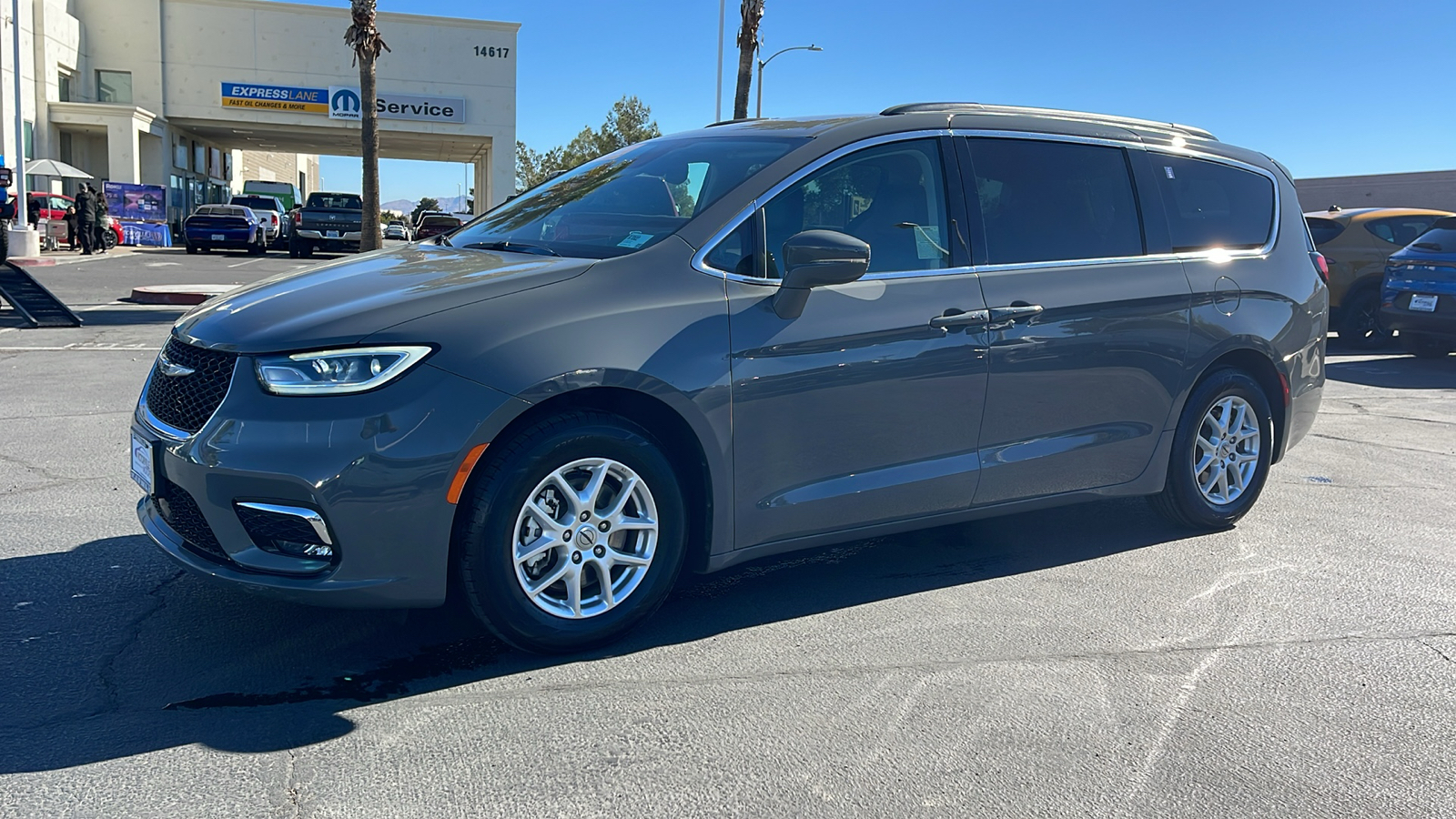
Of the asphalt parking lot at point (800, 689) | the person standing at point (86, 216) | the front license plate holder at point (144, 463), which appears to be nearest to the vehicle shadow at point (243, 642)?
the asphalt parking lot at point (800, 689)

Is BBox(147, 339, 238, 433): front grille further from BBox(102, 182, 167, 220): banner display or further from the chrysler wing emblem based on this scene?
BBox(102, 182, 167, 220): banner display

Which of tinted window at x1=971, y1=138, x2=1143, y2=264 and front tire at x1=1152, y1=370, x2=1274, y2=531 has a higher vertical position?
tinted window at x1=971, y1=138, x2=1143, y2=264

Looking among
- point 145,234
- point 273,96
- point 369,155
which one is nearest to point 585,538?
point 369,155

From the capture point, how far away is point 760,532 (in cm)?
396

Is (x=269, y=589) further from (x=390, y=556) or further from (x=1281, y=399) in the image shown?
(x=1281, y=399)

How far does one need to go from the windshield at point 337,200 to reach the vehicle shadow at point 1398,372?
24599 mm

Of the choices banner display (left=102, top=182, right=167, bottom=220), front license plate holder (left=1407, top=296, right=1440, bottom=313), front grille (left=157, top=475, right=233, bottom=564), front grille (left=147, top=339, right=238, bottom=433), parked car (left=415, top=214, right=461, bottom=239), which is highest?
banner display (left=102, top=182, right=167, bottom=220)

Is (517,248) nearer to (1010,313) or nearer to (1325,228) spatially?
(1010,313)

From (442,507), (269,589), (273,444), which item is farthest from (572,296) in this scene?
(269,589)

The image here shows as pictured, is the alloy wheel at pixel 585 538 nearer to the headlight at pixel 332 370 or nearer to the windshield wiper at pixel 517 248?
the headlight at pixel 332 370

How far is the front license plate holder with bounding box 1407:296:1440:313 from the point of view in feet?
40.8

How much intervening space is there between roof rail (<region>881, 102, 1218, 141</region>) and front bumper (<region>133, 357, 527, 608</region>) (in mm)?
2191

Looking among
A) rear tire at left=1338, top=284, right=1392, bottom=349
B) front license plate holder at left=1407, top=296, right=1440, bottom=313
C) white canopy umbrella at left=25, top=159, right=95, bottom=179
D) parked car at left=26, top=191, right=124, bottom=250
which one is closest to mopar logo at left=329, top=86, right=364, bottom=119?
white canopy umbrella at left=25, top=159, right=95, bottom=179

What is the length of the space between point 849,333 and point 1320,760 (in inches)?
75.8
